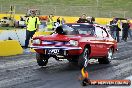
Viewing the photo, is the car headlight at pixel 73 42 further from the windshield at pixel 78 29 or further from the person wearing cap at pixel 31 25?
the person wearing cap at pixel 31 25

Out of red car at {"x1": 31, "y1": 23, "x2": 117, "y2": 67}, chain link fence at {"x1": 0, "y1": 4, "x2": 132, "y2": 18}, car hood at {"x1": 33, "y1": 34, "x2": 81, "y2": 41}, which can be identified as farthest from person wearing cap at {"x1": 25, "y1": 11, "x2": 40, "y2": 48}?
chain link fence at {"x1": 0, "y1": 4, "x2": 132, "y2": 18}

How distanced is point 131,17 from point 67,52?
40642 mm

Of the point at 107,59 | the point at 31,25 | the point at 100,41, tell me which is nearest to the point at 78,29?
the point at 100,41

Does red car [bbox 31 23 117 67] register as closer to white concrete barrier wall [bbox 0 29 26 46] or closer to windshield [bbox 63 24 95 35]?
windshield [bbox 63 24 95 35]

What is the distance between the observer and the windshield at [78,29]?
48.3 feet

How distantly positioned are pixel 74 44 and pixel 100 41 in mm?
2030

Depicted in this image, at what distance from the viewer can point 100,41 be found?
1534 cm

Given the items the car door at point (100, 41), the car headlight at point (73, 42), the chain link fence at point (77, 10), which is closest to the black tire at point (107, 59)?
the car door at point (100, 41)

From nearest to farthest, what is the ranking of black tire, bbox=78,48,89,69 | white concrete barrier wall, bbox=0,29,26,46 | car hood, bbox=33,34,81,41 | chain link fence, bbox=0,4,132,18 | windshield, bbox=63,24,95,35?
car hood, bbox=33,34,81,41 → black tire, bbox=78,48,89,69 → windshield, bbox=63,24,95,35 → white concrete barrier wall, bbox=0,29,26,46 → chain link fence, bbox=0,4,132,18

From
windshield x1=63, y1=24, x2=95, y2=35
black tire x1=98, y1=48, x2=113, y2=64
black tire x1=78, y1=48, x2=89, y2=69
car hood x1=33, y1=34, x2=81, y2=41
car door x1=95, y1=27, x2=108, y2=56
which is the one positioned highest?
windshield x1=63, y1=24, x2=95, y2=35

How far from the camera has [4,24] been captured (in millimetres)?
43625

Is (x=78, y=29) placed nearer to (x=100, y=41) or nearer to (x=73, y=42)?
(x=100, y=41)

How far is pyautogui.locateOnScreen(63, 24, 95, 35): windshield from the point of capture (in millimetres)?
14719

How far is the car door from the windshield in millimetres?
277
